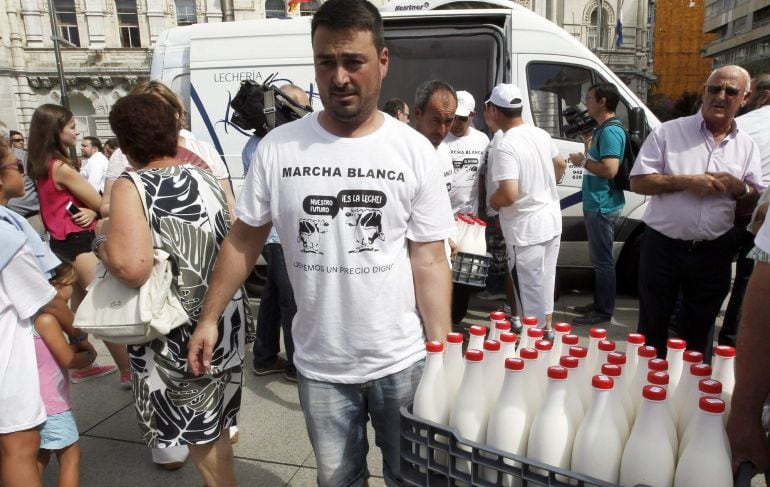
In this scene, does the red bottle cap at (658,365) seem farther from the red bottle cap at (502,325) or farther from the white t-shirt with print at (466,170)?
the white t-shirt with print at (466,170)

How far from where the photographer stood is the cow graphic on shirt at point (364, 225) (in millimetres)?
1646

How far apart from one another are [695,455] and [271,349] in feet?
10.9

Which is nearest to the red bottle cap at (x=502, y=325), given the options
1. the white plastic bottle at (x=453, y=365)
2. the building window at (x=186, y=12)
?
the white plastic bottle at (x=453, y=365)

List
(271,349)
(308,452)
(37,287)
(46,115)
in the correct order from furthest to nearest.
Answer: (271,349), (46,115), (308,452), (37,287)

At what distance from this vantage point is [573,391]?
1321 millimetres

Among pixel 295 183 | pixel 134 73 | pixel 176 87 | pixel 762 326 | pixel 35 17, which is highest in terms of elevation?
pixel 35 17

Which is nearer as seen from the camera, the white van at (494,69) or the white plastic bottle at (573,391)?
the white plastic bottle at (573,391)

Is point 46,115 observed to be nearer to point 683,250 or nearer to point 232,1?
point 683,250

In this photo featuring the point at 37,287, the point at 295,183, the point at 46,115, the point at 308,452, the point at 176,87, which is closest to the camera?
the point at 295,183

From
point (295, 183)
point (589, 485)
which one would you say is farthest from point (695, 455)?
point (295, 183)

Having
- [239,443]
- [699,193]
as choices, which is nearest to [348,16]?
[699,193]

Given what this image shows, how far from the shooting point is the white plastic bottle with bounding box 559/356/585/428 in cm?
128

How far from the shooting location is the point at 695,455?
3.71 feet

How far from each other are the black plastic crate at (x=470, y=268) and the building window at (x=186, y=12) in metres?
32.4
